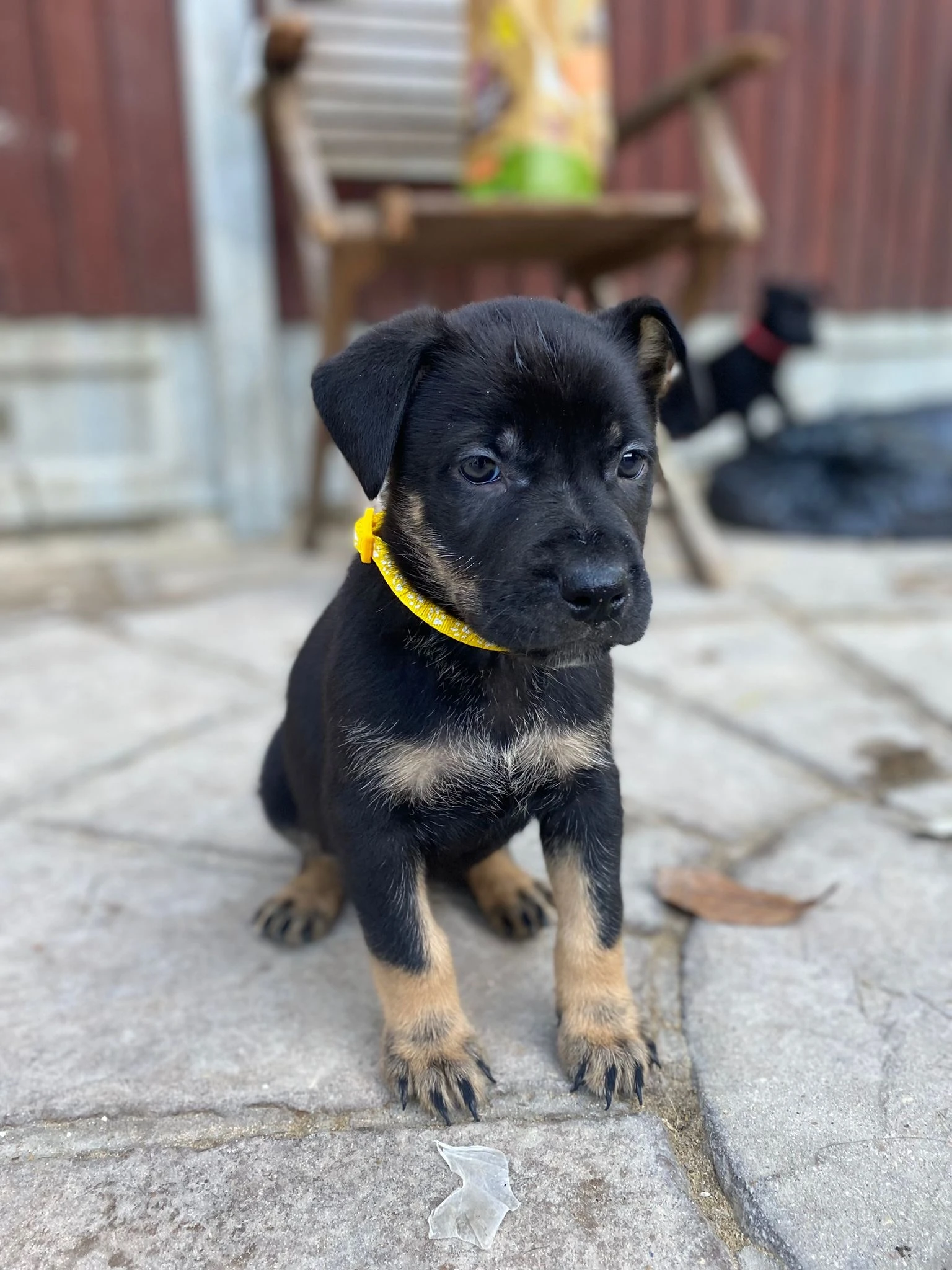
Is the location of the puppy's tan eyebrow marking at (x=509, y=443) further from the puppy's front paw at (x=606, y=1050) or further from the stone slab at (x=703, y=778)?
the stone slab at (x=703, y=778)

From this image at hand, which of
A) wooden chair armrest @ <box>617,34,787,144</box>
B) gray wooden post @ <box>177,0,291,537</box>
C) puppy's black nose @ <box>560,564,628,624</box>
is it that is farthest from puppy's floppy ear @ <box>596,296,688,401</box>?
gray wooden post @ <box>177,0,291,537</box>

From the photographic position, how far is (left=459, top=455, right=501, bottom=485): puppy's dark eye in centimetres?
168

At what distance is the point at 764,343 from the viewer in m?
5.33

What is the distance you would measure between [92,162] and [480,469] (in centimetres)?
430

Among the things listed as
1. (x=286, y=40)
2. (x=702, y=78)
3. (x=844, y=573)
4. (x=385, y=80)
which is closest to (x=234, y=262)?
(x=385, y=80)

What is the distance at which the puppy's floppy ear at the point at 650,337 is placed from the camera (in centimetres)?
182

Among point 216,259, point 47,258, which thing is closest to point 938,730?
point 216,259

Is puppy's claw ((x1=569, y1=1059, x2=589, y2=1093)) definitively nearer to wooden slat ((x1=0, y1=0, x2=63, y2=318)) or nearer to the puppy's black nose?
the puppy's black nose

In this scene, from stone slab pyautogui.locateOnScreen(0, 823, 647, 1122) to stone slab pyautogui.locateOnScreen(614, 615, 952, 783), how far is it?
116 centimetres

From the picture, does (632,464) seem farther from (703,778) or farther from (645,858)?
(703,778)

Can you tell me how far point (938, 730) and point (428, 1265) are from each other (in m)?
2.22

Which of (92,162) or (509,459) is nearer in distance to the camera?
(509,459)

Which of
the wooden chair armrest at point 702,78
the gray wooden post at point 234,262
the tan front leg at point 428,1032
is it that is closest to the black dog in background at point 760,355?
the wooden chair armrest at point 702,78

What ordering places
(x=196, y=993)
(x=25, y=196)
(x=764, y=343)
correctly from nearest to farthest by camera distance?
(x=196, y=993), (x=25, y=196), (x=764, y=343)
